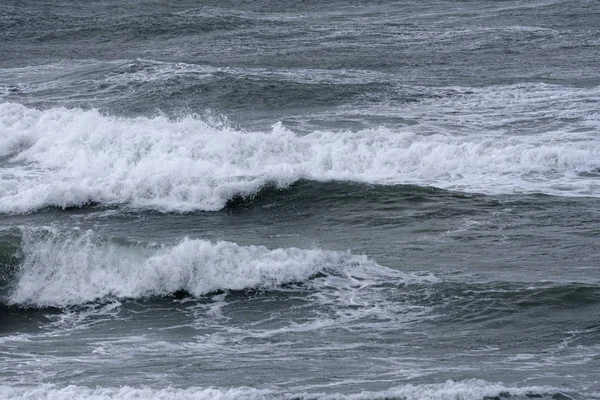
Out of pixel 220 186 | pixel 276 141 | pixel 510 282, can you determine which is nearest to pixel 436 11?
pixel 276 141

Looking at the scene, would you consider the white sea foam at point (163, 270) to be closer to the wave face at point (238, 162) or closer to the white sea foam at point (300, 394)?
the wave face at point (238, 162)

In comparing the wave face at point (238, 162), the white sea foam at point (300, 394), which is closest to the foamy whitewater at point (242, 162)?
the wave face at point (238, 162)

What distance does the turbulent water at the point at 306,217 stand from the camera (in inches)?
472

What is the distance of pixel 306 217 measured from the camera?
738 inches

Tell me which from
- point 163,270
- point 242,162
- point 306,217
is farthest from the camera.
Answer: point 242,162

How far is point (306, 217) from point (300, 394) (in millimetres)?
8072

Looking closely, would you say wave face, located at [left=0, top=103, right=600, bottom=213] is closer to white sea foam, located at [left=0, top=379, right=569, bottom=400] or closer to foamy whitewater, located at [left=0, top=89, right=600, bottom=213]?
foamy whitewater, located at [left=0, top=89, right=600, bottom=213]

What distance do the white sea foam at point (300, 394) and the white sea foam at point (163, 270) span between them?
4143mm

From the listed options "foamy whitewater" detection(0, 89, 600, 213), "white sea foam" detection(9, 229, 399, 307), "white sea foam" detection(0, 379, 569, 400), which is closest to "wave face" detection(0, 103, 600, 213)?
"foamy whitewater" detection(0, 89, 600, 213)

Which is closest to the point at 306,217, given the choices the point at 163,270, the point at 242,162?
the point at 242,162

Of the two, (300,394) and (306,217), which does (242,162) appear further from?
(300,394)

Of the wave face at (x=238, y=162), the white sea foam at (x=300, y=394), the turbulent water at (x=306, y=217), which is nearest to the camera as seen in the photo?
the white sea foam at (x=300, y=394)

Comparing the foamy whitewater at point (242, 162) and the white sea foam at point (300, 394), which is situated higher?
the foamy whitewater at point (242, 162)

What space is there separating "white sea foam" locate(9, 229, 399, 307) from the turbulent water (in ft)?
0.11
